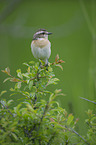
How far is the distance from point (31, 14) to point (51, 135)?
18.8 ft

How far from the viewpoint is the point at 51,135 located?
3.39ft

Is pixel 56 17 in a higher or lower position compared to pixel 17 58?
higher

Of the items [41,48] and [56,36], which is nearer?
[41,48]

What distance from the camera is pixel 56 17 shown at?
6426 mm

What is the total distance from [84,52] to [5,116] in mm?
4242

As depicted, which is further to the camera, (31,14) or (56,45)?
(31,14)

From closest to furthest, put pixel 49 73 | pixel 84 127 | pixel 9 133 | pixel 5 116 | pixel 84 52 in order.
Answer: pixel 9 133
pixel 5 116
pixel 49 73
pixel 84 127
pixel 84 52

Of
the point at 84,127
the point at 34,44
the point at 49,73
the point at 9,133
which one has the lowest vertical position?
the point at 84,127

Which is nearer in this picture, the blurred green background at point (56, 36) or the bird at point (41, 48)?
the bird at point (41, 48)

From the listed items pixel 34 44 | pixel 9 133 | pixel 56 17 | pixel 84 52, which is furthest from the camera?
pixel 56 17

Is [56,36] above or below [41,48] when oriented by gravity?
above

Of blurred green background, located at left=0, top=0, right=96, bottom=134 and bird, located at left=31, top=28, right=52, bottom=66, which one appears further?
blurred green background, located at left=0, top=0, right=96, bottom=134

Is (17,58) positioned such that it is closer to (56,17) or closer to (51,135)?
(56,17)

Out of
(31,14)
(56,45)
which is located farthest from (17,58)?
(31,14)
